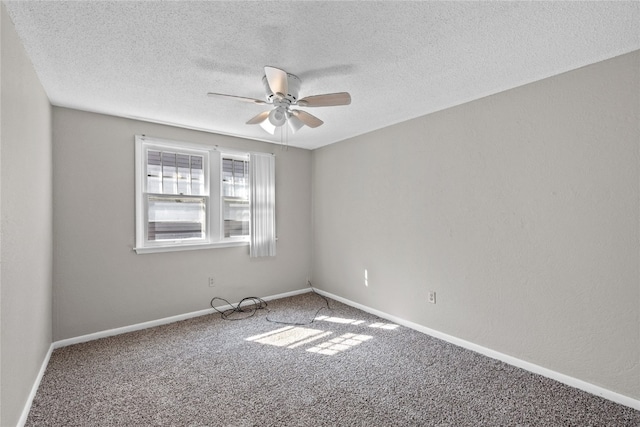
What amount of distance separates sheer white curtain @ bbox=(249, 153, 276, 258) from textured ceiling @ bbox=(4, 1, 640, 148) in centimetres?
146

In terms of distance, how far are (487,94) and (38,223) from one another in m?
3.84

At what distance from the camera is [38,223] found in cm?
233

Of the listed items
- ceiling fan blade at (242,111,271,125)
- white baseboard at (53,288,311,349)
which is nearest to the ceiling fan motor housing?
ceiling fan blade at (242,111,271,125)

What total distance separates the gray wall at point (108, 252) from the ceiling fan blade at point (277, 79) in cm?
211

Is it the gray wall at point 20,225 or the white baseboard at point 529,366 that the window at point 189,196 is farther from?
the white baseboard at point 529,366

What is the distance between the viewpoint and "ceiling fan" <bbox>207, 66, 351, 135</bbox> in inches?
79.8

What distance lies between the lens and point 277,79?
2.00 meters

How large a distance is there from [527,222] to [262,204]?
312cm

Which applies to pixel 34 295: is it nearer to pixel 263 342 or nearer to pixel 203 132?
pixel 263 342

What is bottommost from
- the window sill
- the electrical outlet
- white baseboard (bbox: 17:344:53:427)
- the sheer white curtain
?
white baseboard (bbox: 17:344:53:427)

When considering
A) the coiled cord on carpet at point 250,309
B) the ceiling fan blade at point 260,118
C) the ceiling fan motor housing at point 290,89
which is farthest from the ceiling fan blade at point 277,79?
the coiled cord on carpet at point 250,309

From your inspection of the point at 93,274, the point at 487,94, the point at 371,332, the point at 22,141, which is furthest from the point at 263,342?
the point at 487,94

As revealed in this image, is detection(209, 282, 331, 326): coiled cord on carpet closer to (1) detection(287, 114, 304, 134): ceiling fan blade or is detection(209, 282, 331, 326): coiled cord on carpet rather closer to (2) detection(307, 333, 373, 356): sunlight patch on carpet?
(2) detection(307, 333, 373, 356): sunlight patch on carpet

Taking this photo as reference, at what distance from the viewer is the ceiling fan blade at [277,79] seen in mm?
1920
